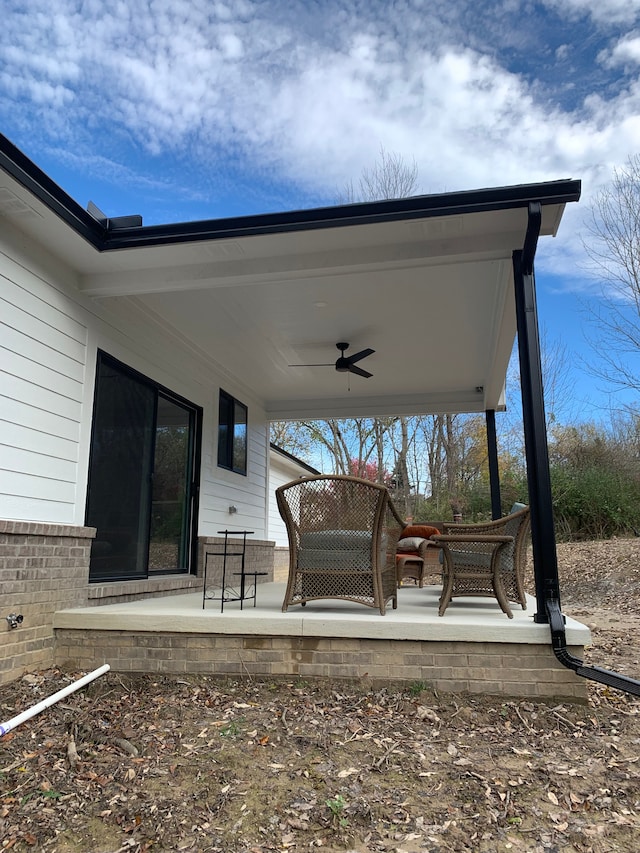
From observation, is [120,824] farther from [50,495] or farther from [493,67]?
[493,67]

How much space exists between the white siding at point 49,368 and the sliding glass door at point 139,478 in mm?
196

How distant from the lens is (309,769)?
8.07 ft

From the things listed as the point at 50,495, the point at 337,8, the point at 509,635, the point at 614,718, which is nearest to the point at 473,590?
the point at 509,635

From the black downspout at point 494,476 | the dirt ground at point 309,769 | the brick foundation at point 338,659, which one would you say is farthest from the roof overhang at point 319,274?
the dirt ground at point 309,769

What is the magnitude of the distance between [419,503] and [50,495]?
14070 mm

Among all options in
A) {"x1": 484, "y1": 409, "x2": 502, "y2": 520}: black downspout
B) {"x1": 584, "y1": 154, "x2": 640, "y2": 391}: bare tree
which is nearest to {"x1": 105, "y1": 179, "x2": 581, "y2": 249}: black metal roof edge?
{"x1": 484, "y1": 409, "x2": 502, "y2": 520}: black downspout

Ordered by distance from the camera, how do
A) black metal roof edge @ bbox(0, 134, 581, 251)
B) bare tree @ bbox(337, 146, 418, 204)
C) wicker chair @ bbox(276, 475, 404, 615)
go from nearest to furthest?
black metal roof edge @ bbox(0, 134, 581, 251) < wicker chair @ bbox(276, 475, 404, 615) < bare tree @ bbox(337, 146, 418, 204)

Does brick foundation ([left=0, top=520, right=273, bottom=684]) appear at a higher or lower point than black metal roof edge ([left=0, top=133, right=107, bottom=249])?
lower

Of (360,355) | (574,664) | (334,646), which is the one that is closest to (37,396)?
(334,646)

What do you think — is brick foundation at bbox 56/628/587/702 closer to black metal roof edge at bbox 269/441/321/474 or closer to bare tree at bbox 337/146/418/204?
black metal roof edge at bbox 269/441/321/474

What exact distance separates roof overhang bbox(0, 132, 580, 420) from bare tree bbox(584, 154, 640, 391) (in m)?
5.76

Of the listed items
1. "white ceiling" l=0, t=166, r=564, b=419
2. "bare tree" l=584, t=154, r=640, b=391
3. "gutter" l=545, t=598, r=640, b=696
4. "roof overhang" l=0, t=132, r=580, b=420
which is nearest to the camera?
"gutter" l=545, t=598, r=640, b=696

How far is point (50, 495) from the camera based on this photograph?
3.88 meters

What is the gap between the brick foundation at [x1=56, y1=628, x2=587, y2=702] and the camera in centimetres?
315
